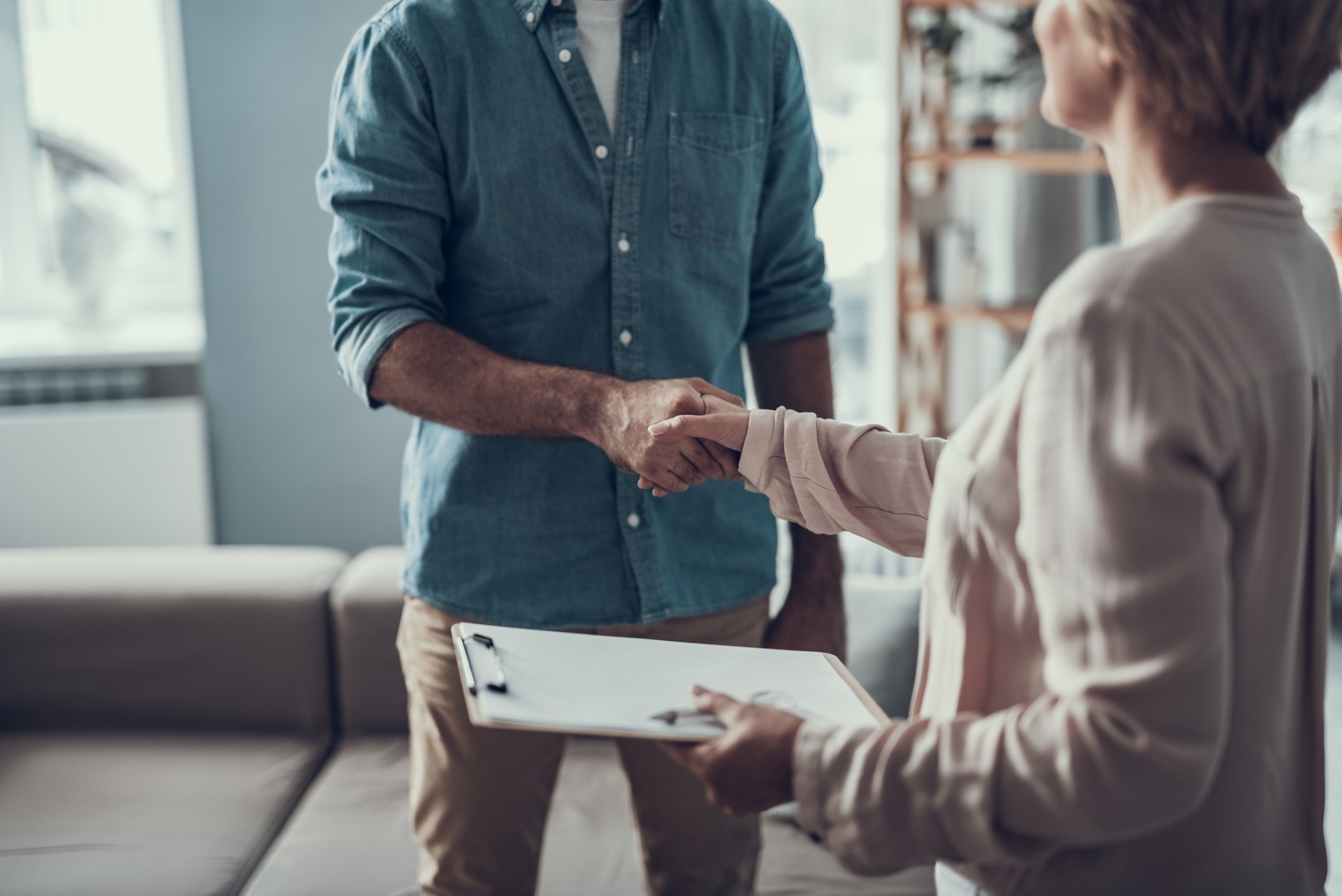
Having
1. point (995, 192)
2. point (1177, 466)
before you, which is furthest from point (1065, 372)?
point (995, 192)

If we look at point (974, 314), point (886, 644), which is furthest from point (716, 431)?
point (974, 314)

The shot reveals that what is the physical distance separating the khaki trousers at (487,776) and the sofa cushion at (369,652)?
2.68 ft

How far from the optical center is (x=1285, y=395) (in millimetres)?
575

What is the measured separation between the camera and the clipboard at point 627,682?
67 cm

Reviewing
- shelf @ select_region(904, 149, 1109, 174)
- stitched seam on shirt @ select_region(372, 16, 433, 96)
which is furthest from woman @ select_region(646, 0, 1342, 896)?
shelf @ select_region(904, 149, 1109, 174)

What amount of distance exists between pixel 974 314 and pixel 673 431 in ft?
6.15

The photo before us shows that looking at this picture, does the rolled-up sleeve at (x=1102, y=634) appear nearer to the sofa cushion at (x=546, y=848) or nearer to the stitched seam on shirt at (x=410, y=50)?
the stitched seam on shirt at (x=410, y=50)

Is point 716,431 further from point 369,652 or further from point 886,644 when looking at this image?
point 369,652

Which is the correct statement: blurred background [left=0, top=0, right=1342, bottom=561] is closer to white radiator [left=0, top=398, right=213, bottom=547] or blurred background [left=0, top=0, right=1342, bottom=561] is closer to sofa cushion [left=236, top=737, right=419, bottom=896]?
white radiator [left=0, top=398, right=213, bottom=547]

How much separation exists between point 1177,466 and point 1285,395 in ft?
0.31

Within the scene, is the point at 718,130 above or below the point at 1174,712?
above

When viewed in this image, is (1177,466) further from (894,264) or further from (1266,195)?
(894,264)

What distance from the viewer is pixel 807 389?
129 cm

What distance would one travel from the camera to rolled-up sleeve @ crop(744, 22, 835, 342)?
1256mm
